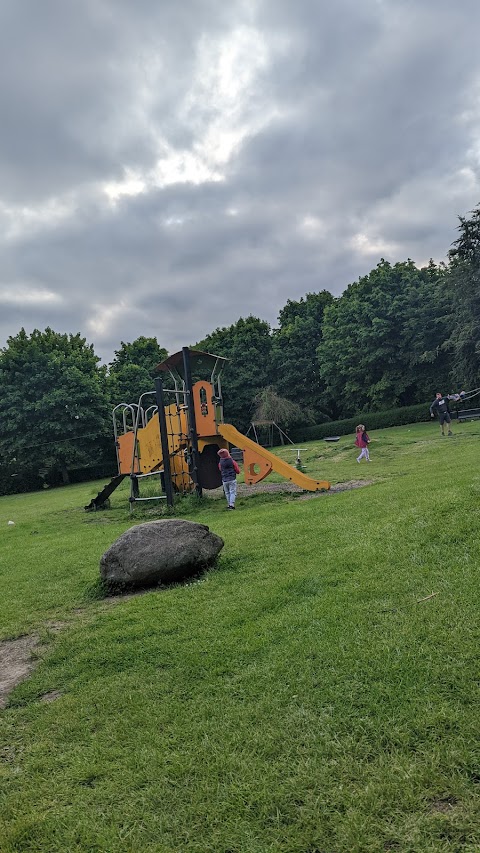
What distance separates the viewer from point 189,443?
601 inches

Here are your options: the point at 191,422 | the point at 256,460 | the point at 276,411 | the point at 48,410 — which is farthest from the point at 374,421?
the point at 191,422

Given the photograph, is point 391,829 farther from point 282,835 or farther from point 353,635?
point 353,635

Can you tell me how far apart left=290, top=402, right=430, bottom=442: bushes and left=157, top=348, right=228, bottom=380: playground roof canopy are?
883 inches

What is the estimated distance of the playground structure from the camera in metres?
14.0

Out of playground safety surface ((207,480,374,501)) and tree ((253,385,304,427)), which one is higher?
tree ((253,385,304,427))

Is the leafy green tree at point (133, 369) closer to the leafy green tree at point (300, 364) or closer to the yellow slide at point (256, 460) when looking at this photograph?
the leafy green tree at point (300, 364)

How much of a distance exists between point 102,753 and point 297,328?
4740 cm

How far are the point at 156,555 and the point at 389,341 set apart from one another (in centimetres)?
3595

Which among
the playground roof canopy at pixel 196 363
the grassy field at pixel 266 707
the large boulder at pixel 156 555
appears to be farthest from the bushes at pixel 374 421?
the large boulder at pixel 156 555

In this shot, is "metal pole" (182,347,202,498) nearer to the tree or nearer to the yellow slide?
the yellow slide

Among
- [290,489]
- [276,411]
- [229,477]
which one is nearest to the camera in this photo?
[229,477]

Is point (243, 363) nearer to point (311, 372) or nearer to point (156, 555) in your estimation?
point (311, 372)

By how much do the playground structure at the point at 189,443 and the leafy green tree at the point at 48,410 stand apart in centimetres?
2145

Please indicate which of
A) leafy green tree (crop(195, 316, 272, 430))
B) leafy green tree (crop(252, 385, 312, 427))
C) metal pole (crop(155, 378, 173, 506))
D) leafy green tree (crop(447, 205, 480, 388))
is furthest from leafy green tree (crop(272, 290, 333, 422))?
metal pole (crop(155, 378, 173, 506))
